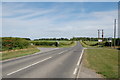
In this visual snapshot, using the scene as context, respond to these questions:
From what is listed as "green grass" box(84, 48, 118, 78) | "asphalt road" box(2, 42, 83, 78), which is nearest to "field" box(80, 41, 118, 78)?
"green grass" box(84, 48, 118, 78)

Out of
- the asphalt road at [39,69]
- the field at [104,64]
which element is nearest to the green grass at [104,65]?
the field at [104,64]

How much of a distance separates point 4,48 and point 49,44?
148ft

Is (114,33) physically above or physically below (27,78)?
above

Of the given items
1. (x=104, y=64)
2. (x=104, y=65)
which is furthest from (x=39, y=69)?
(x=104, y=64)

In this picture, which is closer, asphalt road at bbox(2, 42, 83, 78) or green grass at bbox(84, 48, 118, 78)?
asphalt road at bbox(2, 42, 83, 78)

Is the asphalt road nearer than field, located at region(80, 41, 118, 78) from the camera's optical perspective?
Yes

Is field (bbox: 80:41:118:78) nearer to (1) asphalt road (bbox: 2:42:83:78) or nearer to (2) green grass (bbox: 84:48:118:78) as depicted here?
(2) green grass (bbox: 84:48:118:78)

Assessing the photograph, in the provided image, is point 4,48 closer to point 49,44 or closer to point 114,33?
point 114,33

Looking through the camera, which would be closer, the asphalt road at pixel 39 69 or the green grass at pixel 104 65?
the asphalt road at pixel 39 69

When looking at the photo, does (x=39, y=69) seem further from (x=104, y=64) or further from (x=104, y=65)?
(x=104, y=64)

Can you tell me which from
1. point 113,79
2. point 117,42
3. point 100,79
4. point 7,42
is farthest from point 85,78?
point 117,42

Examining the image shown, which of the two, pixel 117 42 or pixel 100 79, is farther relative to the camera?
pixel 117 42

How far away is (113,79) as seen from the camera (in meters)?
9.39

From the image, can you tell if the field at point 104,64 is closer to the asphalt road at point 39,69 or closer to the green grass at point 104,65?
the green grass at point 104,65
